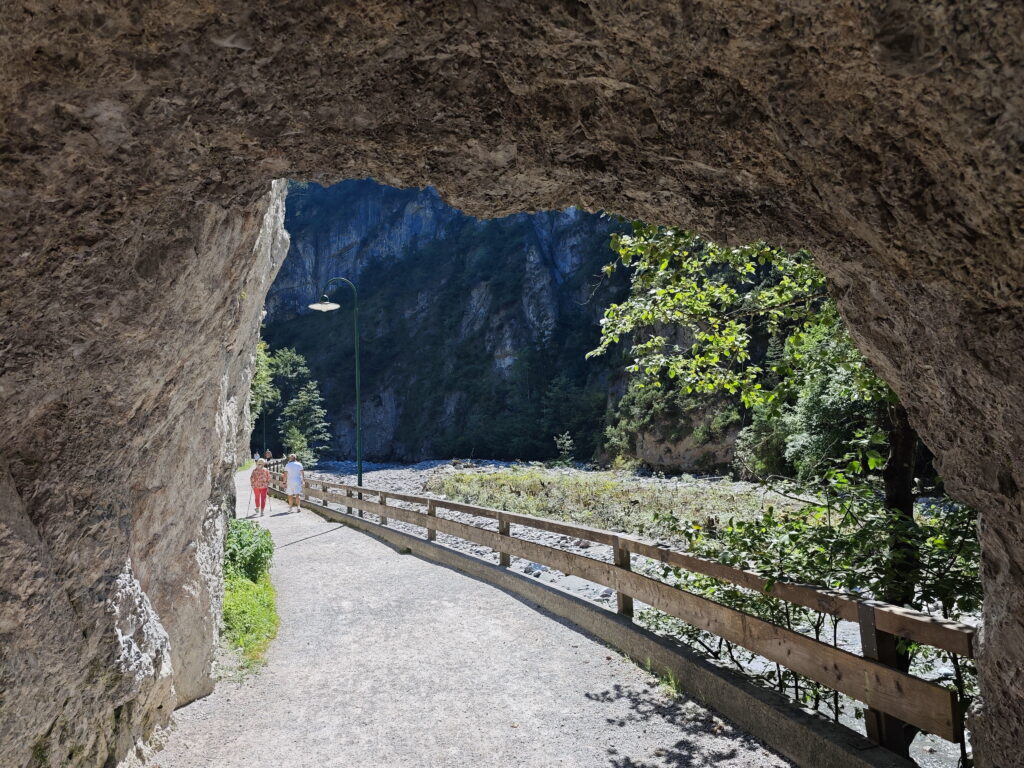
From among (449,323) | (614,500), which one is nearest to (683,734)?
(614,500)

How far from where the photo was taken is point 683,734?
4211 mm

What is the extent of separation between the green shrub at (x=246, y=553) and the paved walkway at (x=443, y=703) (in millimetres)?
806

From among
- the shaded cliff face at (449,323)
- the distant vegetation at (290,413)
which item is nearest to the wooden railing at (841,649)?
the shaded cliff face at (449,323)

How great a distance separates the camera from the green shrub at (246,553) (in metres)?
8.02

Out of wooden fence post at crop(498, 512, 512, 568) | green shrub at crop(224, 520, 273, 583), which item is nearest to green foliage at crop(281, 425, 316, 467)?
green shrub at crop(224, 520, 273, 583)

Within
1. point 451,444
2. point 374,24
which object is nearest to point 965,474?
point 374,24

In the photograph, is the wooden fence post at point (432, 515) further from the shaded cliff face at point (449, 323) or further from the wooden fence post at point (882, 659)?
the shaded cliff face at point (449, 323)

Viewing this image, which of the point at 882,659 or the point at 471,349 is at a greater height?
the point at 471,349

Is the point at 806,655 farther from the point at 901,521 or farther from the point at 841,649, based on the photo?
the point at 901,521

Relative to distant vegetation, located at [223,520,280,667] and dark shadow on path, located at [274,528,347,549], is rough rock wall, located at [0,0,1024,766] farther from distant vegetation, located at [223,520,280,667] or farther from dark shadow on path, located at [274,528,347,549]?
dark shadow on path, located at [274,528,347,549]

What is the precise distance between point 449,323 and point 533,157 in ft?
237

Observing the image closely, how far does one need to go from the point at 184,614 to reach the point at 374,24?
4.30 m

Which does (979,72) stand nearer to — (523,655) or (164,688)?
(164,688)

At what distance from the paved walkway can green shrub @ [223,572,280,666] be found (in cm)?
18
